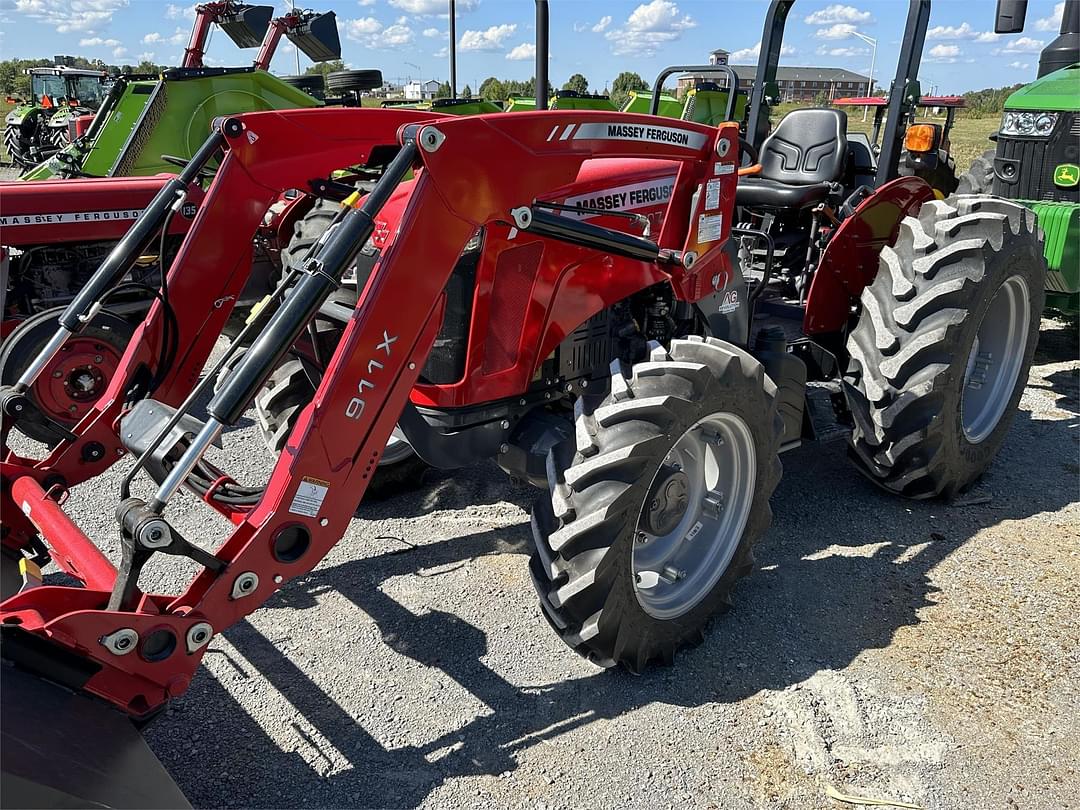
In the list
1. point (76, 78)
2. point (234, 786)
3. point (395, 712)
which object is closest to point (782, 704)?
point (395, 712)

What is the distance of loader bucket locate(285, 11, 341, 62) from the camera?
8727mm

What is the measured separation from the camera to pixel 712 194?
11.8 ft

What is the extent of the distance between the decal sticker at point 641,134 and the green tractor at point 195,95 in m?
5.31

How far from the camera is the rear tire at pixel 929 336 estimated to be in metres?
4.04

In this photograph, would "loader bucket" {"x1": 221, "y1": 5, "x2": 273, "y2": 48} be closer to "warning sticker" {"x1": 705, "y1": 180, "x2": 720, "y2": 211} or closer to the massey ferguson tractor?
the massey ferguson tractor

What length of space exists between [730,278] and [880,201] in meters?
1.24

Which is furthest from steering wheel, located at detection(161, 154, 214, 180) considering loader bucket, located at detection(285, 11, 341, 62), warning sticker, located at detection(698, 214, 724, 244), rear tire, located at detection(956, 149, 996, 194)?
rear tire, located at detection(956, 149, 996, 194)

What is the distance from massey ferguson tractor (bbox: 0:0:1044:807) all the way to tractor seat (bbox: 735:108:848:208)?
49 cm

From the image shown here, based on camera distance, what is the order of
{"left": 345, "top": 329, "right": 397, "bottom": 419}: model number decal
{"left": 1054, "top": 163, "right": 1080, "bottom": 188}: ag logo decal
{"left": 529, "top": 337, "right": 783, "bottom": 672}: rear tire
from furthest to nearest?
1. {"left": 1054, "top": 163, "right": 1080, "bottom": 188}: ag logo decal
2. {"left": 529, "top": 337, "right": 783, "bottom": 672}: rear tire
3. {"left": 345, "top": 329, "right": 397, "bottom": 419}: model number decal

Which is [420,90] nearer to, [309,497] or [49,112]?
[49,112]

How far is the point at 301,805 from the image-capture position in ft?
8.36

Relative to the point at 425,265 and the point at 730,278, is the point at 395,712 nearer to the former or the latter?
the point at 425,265

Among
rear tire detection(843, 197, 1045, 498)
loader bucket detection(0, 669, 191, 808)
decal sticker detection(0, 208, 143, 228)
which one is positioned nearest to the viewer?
loader bucket detection(0, 669, 191, 808)

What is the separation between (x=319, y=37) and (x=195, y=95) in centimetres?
150
